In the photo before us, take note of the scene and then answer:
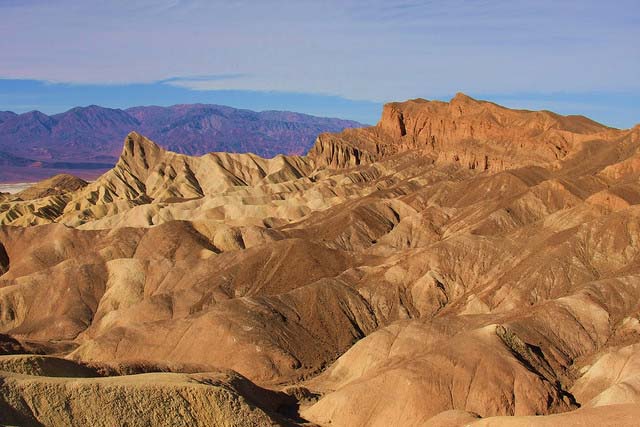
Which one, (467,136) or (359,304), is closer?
(359,304)

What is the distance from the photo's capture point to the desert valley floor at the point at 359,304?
148ft

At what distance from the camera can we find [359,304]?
76.6 m

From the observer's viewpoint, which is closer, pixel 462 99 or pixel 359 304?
pixel 359 304

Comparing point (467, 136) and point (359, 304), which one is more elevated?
point (467, 136)

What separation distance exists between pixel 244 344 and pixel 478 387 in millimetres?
23362

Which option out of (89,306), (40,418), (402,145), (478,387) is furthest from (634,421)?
(402,145)

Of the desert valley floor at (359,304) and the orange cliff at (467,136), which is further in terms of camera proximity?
the orange cliff at (467,136)

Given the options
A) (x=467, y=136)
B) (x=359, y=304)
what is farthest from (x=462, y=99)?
(x=359, y=304)

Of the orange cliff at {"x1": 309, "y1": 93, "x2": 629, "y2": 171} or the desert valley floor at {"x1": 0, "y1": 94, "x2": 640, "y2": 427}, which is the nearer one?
the desert valley floor at {"x1": 0, "y1": 94, "x2": 640, "y2": 427}

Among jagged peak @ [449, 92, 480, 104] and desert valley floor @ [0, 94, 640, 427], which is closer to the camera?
desert valley floor @ [0, 94, 640, 427]

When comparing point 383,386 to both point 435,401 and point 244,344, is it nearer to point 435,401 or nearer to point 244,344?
point 435,401

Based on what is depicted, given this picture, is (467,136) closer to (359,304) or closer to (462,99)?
(462,99)

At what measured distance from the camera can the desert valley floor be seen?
45.2m

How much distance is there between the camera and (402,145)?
18388cm
